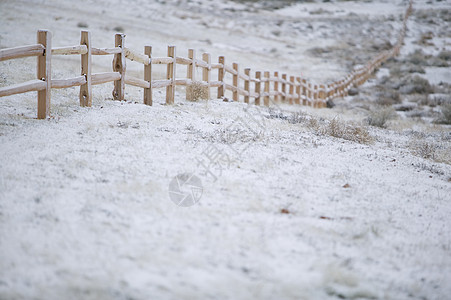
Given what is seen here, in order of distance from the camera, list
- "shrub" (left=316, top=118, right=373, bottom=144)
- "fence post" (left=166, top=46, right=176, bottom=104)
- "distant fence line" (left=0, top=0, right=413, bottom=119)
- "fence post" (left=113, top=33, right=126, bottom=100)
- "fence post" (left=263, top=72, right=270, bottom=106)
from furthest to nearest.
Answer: "fence post" (left=263, top=72, right=270, bottom=106), "fence post" (left=166, top=46, right=176, bottom=104), "fence post" (left=113, top=33, right=126, bottom=100), "shrub" (left=316, top=118, right=373, bottom=144), "distant fence line" (left=0, top=0, right=413, bottom=119)

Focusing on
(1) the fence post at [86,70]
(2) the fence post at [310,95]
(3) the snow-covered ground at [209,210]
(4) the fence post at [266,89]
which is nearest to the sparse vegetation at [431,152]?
(3) the snow-covered ground at [209,210]

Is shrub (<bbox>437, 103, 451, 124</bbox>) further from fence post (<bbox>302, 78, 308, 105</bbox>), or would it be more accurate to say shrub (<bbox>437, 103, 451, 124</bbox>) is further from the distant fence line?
the distant fence line

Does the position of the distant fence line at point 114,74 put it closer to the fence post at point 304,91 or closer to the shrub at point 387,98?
the fence post at point 304,91

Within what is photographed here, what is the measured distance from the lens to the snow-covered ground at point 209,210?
2.76 meters

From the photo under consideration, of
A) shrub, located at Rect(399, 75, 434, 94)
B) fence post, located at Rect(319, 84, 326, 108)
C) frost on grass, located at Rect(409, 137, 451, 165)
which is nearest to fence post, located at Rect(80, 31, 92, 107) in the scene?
frost on grass, located at Rect(409, 137, 451, 165)

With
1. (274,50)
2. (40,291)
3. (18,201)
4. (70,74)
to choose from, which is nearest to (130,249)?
(40,291)

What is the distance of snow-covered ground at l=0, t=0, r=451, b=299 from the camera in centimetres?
276

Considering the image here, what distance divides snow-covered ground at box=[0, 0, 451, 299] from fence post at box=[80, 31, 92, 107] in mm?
268

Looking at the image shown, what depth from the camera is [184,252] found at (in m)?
3.04

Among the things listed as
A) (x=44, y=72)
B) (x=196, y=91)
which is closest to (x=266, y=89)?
(x=196, y=91)

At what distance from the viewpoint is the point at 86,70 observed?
7.06m

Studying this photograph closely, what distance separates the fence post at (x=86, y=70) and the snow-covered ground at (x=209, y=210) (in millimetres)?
268

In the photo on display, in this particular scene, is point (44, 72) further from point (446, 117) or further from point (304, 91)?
point (304, 91)

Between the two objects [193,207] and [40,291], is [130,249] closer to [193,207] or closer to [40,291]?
[40,291]
